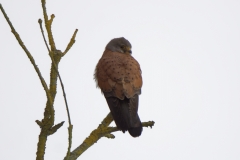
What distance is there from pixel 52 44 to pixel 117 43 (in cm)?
302

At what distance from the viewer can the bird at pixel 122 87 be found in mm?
3729

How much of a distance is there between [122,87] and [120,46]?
57.9 inches

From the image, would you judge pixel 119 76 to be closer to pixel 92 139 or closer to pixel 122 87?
pixel 122 87

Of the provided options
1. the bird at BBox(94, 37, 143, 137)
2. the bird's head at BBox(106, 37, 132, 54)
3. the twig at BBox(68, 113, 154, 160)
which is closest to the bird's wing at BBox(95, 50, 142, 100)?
the bird at BBox(94, 37, 143, 137)

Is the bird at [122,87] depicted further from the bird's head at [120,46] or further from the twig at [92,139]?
the twig at [92,139]

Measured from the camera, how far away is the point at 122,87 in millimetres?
4145

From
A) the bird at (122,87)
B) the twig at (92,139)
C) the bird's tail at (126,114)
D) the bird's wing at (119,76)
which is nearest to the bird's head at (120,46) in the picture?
the bird at (122,87)

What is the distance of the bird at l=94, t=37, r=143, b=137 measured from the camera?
3.73 m

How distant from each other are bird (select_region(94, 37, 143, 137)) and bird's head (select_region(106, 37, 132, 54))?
0.43 meters

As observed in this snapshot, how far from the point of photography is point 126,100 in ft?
13.4

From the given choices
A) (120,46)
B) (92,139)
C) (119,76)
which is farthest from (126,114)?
(120,46)

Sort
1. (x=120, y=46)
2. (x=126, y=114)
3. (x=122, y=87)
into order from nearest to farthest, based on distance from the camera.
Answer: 1. (x=126, y=114)
2. (x=122, y=87)
3. (x=120, y=46)

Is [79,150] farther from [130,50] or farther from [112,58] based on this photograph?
[130,50]

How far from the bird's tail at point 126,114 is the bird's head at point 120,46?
130cm
